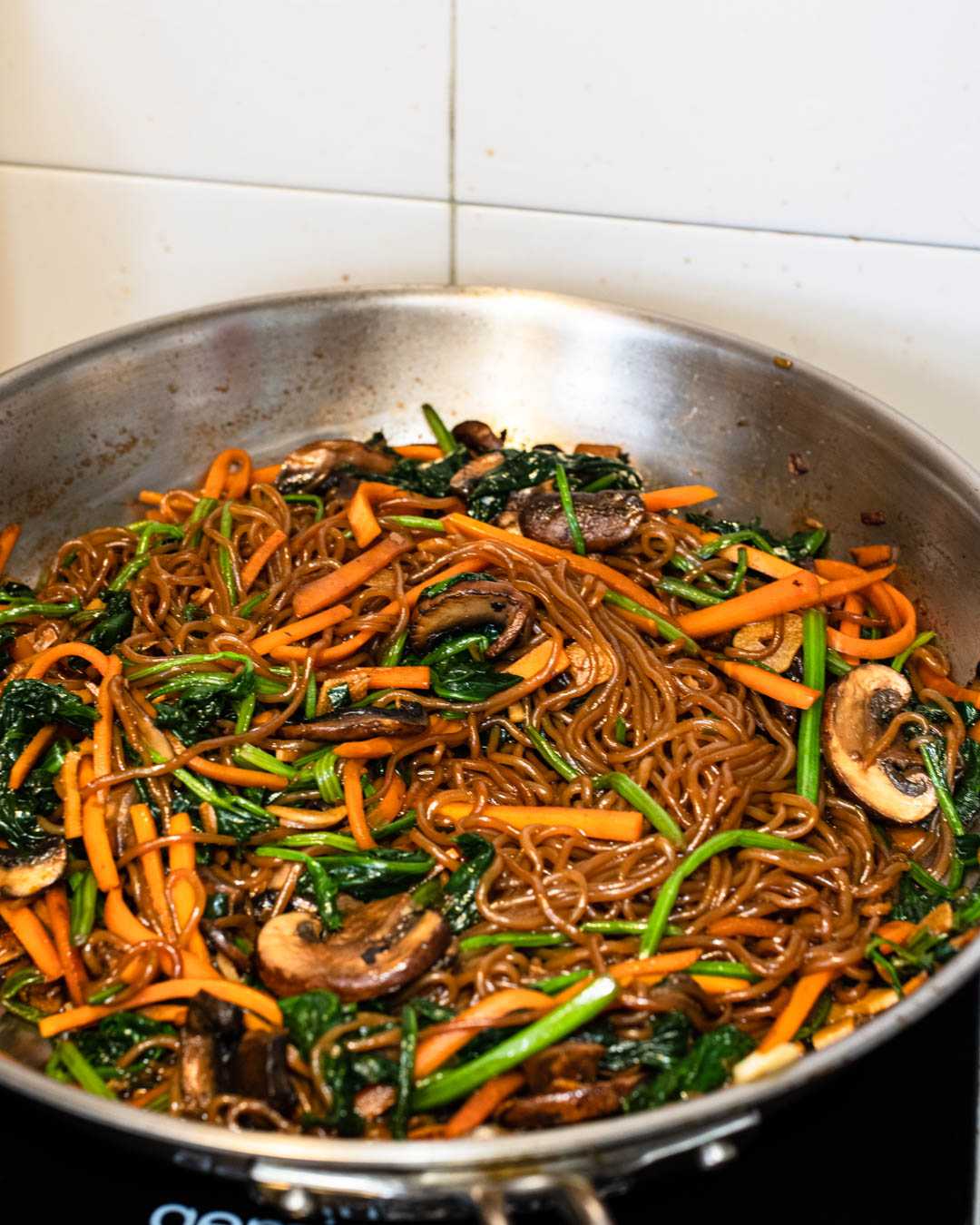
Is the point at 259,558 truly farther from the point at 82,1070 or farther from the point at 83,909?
the point at 82,1070

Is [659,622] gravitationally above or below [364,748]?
above

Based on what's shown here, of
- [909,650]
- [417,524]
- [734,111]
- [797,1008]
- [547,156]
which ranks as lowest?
[797,1008]

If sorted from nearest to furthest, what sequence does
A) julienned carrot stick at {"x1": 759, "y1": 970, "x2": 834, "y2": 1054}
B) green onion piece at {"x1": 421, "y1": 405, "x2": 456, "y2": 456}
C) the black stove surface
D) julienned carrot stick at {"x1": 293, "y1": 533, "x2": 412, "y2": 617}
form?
the black stove surface, julienned carrot stick at {"x1": 759, "y1": 970, "x2": 834, "y2": 1054}, julienned carrot stick at {"x1": 293, "y1": 533, "x2": 412, "y2": 617}, green onion piece at {"x1": 421, "y1": 405, "x2": 456, "y2": 456}

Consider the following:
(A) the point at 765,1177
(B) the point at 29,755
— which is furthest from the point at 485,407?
(A) the point at 765,1177

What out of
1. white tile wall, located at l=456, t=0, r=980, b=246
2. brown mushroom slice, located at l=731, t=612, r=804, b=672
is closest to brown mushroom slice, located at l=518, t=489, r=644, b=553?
brown mushroom slice, located at l=731, t=612, r=804, b=672

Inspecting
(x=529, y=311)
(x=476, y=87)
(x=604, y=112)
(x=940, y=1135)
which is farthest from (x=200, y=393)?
(x=940, y=1135)

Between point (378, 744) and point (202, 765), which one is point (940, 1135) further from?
point (202, 765)

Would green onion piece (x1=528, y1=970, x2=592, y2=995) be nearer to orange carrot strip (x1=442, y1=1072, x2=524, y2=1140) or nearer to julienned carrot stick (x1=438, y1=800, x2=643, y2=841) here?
orange carrot strip (x1=442, y1=1072, x2=524, y2=1140)
